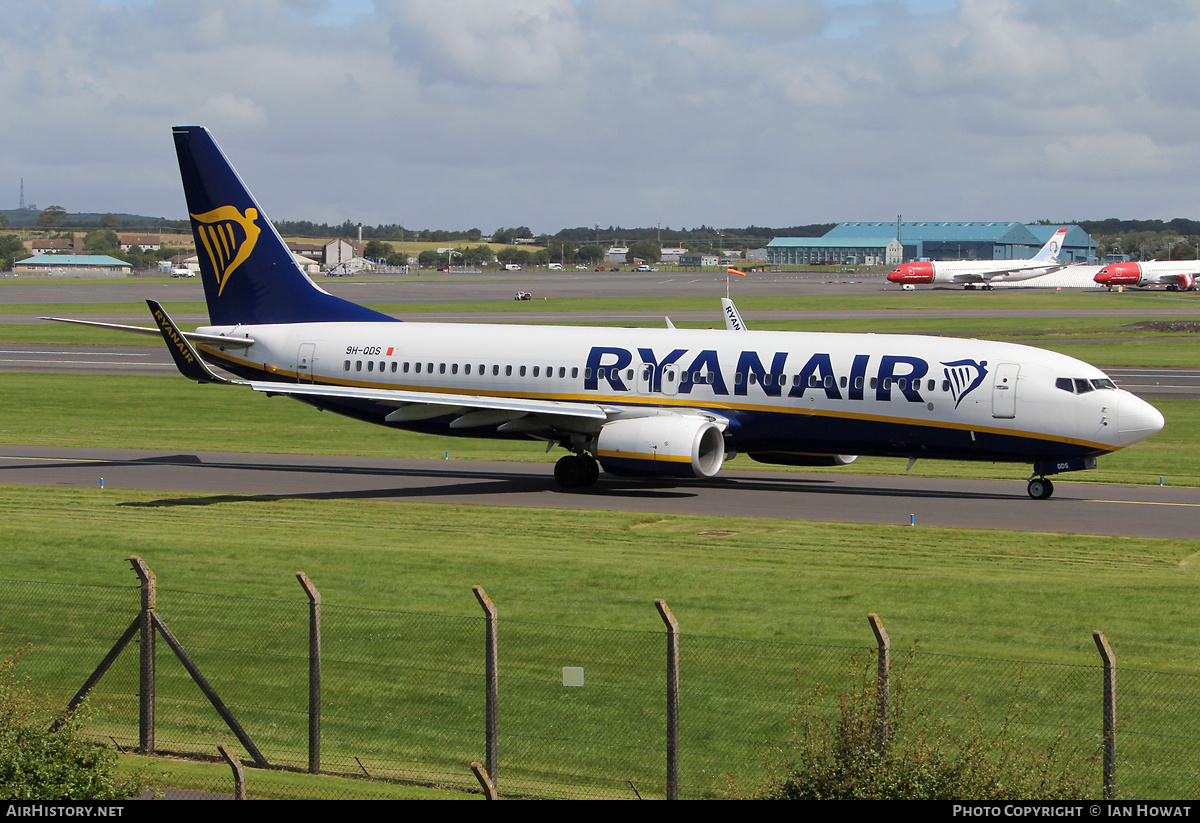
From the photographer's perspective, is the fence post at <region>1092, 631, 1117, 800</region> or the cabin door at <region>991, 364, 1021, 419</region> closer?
the fence post at <region>1092, 631, 1117, 800</region>

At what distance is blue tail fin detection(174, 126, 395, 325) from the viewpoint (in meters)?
42.0

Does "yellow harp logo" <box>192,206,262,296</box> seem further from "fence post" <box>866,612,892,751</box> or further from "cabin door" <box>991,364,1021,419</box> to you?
"fence post" <box>866,612,892,751</box>

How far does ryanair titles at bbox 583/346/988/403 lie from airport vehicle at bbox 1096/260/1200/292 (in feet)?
500

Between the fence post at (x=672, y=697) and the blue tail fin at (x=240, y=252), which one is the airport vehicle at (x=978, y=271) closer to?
the blue tail fin at (x=240, y=252)

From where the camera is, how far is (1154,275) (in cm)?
17400

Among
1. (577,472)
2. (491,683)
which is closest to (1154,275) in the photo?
(577,472)

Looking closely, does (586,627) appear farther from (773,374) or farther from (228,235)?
(228,235)

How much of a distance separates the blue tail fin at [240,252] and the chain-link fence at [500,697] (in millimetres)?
23398

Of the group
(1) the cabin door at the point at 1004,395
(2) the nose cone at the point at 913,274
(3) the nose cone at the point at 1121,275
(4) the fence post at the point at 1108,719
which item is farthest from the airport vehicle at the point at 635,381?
(3) the nose cone at the point at 1121,275

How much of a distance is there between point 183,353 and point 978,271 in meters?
166

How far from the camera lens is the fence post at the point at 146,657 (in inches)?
561

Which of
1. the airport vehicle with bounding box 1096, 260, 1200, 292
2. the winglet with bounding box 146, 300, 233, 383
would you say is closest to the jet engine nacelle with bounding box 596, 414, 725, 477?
the winglet with bounding box 146, 300, 233, 383

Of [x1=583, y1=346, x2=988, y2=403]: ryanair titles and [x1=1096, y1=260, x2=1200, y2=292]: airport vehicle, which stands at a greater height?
[x1=1096, y1=260, x2=1200, y2=292]: airport vehicle

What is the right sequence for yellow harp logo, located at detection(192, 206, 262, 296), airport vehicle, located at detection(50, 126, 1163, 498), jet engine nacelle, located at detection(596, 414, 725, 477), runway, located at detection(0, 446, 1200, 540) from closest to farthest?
runway, located at detection(0, 446, 1200, 540) → airport vehicle, located at detection(50, 126, 1163, 498) → jet engine nacelle, located at detection(596, 414, 725, 477) → yellow harp logo, located at detection(192, 206, 262, 296)
